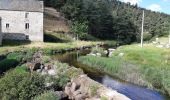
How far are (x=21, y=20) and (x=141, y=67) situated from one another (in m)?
44.4

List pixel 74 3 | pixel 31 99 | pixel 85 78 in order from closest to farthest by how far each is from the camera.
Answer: pixel 31 99 < pixel 85 78 < pixel 74 3

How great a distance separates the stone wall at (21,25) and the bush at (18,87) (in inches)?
2168

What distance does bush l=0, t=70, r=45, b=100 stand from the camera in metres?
26.3

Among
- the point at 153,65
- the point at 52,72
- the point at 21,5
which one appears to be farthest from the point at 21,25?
the point at 153,65

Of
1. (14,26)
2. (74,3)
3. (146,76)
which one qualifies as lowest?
(146,76)

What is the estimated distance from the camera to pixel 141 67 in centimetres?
4394

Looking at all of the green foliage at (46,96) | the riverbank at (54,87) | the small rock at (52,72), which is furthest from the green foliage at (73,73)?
the green foliage at (46,96)

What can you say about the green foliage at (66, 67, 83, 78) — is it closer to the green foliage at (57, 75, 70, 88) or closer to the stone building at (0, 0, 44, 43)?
the green foliage at (57, 75, 70, 88)

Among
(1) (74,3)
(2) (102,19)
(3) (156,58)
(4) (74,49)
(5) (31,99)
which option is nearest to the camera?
(5) (31,99)

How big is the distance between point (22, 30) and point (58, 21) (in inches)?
1171

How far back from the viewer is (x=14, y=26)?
82.4 m

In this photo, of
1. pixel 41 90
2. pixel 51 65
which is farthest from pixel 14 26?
pixel 41 90

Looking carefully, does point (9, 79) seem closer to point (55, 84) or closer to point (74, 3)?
point (55, 84)

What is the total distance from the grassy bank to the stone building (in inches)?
1033
